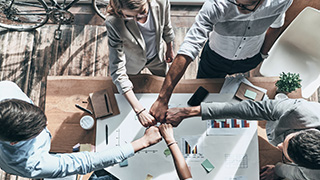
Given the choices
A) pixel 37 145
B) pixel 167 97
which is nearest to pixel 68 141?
pixel 37 145

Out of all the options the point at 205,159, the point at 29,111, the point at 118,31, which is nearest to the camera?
the point at 29,111

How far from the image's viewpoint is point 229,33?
168 cm

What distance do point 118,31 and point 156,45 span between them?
0.34m

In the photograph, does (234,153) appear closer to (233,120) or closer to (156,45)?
(233,120)

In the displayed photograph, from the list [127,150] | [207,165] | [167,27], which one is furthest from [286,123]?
[167,27]

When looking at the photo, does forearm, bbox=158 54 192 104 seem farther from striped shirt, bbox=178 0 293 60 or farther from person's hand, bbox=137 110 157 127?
person's hand, bbox=137 110 157 127

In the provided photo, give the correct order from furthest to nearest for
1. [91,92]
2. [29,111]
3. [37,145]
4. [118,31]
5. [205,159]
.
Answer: [91,92] → [205,159] → [118,31] → [37,145] → [29,111]

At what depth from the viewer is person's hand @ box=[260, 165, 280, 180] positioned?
179 cm

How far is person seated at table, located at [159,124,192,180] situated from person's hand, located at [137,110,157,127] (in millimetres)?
69

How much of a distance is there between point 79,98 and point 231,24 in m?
1.13

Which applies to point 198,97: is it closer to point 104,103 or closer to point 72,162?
point 104,103

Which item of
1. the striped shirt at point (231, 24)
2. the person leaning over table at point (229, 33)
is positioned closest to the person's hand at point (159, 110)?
the person leaning over table at point (229, 33)

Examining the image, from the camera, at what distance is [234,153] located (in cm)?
183

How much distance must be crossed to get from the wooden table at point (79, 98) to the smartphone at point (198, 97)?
41 mm
